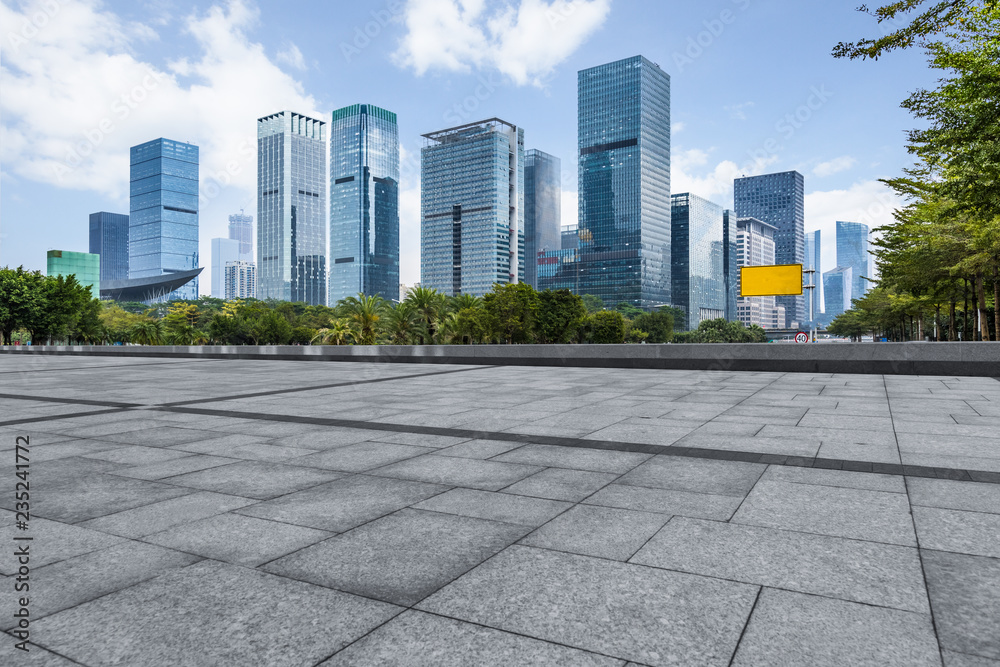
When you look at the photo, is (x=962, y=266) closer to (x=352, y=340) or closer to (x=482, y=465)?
(x=482, y=465)

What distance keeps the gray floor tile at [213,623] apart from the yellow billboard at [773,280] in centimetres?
2983

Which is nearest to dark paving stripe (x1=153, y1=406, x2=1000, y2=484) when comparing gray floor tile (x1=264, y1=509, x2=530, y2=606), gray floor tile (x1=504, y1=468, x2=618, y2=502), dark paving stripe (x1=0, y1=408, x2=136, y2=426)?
gray floor tile (x1=504, y1=468, x2=618, y2=502)

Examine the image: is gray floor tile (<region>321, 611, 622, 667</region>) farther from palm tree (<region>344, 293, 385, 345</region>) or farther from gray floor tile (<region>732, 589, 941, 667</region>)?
palm tree (<region>344, 293, 385, 345</region>)

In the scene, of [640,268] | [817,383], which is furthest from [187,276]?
[817,383]

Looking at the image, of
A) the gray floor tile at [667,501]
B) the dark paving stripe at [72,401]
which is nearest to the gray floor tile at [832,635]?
the gray floor tile at [667,501]

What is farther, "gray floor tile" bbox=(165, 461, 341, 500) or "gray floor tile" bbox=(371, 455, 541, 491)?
"gray floor tile" bbox=(371, 455, 541, 491)

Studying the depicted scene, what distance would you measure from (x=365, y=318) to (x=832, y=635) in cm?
3233

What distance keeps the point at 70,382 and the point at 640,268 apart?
583 ft

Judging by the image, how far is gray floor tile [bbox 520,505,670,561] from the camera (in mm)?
3576

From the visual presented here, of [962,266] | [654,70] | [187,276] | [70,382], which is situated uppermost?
[654,70]

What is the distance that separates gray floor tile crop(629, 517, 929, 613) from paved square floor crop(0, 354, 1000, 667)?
0.02 m

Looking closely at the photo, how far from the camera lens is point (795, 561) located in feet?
11.0

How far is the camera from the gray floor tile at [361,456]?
231 inches

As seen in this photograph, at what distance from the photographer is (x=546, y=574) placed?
10.5 feet
